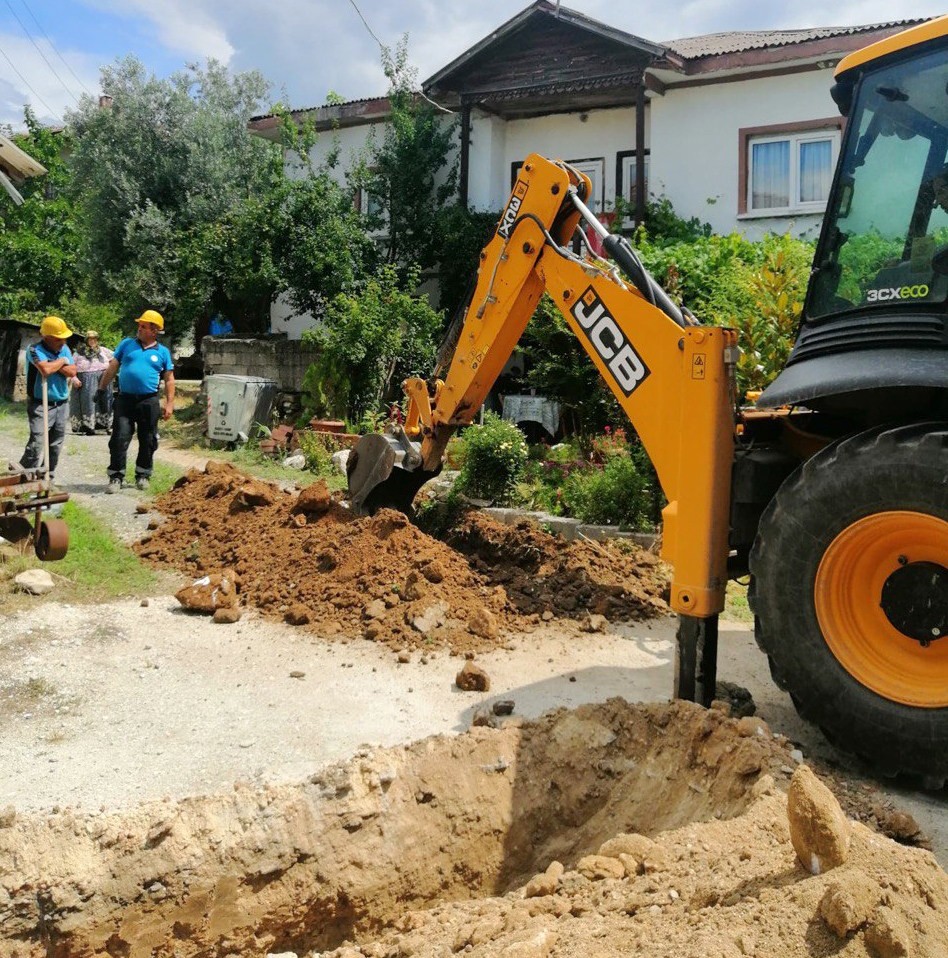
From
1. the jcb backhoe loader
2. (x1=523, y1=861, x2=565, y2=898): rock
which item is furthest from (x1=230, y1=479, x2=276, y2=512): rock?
(x1=523, y1=861, x2=565, y2=898): rock

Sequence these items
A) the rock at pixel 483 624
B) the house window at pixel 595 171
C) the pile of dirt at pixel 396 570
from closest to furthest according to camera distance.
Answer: the rock at pixel 483 624 < the pile of dirt at pixel 396 570 < the house window at pixel 595 171

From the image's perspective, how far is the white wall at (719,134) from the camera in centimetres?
1370

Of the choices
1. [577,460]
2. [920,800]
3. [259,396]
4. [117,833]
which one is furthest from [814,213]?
[117,833]

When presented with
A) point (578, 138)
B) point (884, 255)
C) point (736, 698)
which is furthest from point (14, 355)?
point (884, 255)

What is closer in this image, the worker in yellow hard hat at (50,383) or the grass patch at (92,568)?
the grass patch at (92,568)

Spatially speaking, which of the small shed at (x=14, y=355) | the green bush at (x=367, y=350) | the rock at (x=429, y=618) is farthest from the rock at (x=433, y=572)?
the small shed at (x=14, y=355)

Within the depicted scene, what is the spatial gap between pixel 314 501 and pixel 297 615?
5.89 feet

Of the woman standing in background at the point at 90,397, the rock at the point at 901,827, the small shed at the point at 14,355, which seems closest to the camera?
the rock at the point at 901,827

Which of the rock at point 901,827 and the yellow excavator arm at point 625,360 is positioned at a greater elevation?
the yellow excavator arm at point 625,360

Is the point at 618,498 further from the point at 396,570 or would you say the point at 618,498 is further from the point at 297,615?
the point at 297,615

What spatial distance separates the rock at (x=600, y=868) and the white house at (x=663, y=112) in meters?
11.8

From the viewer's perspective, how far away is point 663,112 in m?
14.7

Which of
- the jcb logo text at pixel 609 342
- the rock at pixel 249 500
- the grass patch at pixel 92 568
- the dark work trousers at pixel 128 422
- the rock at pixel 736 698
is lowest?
the rock at pixel 736 698

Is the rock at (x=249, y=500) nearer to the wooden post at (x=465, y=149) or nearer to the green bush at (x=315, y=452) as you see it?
the green bush at (x=315, y=452)
